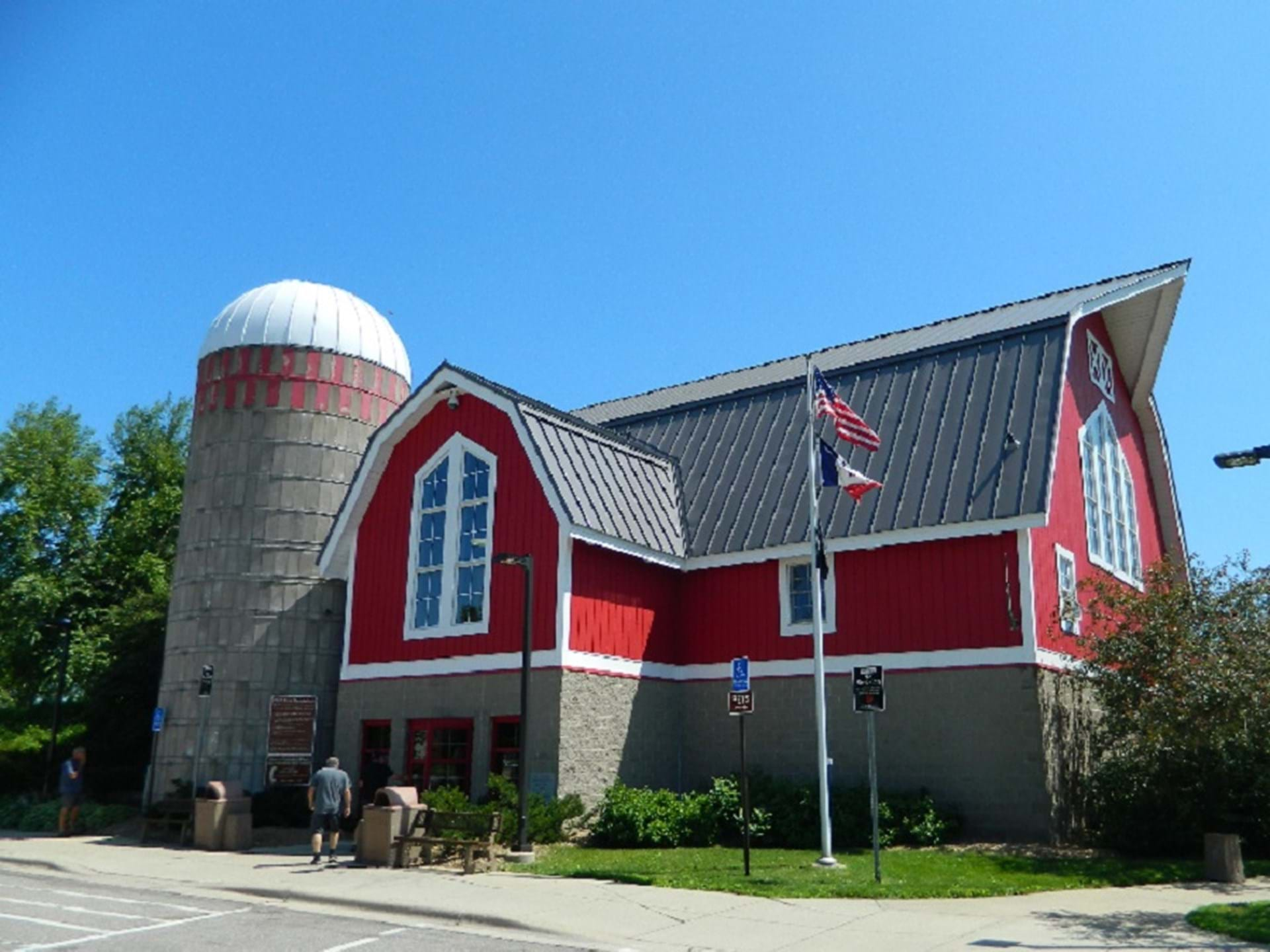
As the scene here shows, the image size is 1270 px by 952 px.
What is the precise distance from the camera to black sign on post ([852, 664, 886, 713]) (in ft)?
46.8

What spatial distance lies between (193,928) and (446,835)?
591 centimetres

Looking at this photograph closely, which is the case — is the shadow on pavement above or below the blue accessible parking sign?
below

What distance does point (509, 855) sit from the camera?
16828mm

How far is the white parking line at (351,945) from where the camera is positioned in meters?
10.5

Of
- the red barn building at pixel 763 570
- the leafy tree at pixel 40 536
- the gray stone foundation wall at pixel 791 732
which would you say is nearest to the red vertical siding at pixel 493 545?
the red barn building at pixel 763 570

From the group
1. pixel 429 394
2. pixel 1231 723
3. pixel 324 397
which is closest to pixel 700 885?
pixel 1231 723

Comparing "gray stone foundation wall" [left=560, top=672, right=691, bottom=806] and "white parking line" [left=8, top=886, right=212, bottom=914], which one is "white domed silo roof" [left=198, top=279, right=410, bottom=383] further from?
"white parking line" [left=8, top=886, right=212, bottom=914]

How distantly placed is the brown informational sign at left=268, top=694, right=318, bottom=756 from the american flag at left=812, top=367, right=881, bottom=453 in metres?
14.4

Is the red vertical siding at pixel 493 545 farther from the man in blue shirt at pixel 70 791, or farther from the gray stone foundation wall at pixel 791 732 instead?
the man in blue shirt at pixel 70 791

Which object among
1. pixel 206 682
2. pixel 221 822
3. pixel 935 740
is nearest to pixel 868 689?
pixel 935 740

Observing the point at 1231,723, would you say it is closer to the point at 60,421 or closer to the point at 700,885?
the point at 700,885

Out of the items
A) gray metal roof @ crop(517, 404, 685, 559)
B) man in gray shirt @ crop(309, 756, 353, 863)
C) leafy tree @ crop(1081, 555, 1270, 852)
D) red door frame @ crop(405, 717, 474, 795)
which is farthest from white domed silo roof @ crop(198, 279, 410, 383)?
leafy tree @ crop(1081, 555, 1270, 852)

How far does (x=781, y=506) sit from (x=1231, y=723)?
894 centimetres

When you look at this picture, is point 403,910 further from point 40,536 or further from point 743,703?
point 40,536
